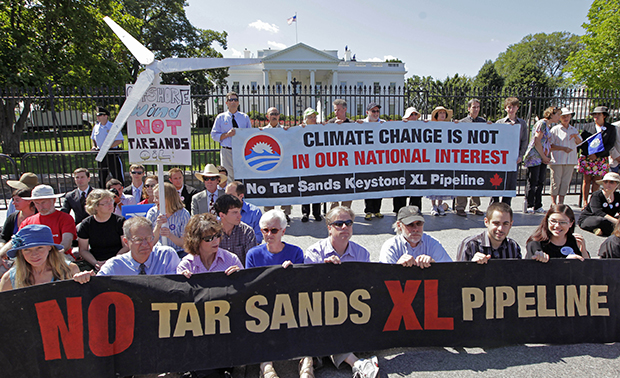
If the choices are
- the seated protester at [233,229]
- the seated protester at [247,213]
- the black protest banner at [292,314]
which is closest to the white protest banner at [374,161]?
the seated protester at [247,213]

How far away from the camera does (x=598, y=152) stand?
7.86 metres

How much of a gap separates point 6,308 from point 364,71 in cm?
6637

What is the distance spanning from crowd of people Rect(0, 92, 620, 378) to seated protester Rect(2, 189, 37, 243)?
0.5 inches

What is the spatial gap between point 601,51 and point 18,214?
29.4m

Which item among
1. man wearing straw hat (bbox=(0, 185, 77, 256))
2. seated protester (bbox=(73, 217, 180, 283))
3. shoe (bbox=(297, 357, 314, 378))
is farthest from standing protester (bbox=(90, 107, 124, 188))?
shoe (bbox=(297, 357, 314, 378))

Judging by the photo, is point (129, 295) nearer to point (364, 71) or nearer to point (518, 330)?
point (518, 330)

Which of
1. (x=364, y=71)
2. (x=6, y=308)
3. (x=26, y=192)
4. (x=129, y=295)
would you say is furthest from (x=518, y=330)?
(x=364, y=71)

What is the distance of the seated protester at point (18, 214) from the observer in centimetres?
480

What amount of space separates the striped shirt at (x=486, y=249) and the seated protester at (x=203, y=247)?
2.12 m

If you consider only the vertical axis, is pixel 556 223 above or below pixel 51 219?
above

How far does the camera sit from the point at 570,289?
323cm

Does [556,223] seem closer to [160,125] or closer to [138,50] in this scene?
[160,125]

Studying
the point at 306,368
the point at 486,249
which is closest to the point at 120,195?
the point at 306,368

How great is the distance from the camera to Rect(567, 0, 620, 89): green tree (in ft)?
73.8
